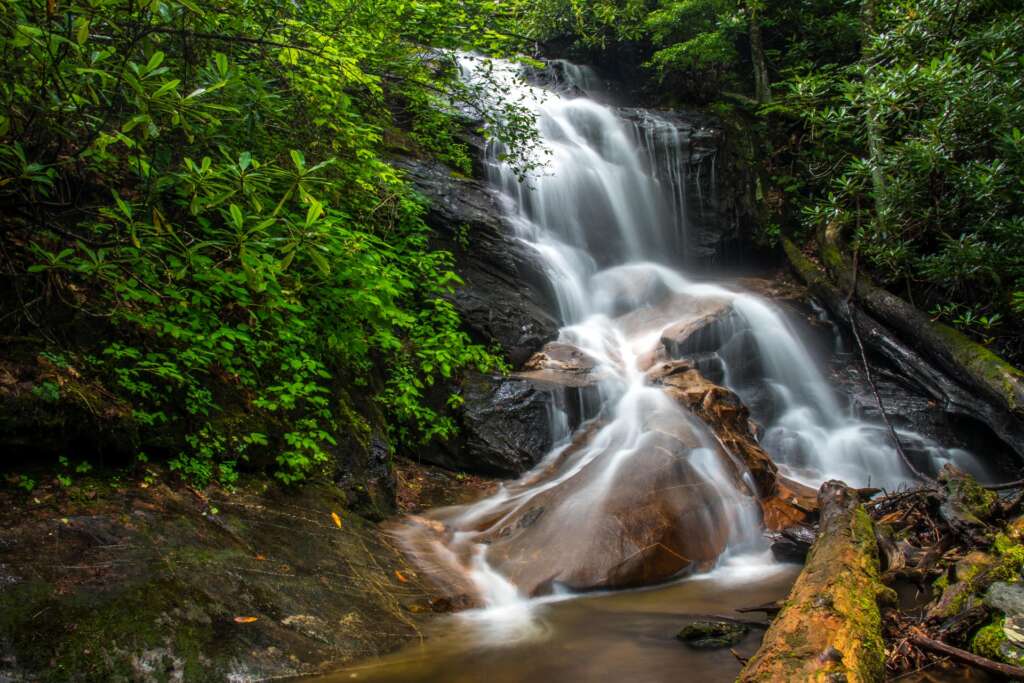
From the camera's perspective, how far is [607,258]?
12.9 metres

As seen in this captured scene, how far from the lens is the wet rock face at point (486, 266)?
8469mm

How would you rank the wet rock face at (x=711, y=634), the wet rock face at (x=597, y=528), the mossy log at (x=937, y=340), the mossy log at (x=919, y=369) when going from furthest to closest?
the mossy log at (x=919, y=369)
the mossy log at (x=937, y=340)
the wet rock face at (x=597, y=528)
the wet rock face at (x=711, y=634)

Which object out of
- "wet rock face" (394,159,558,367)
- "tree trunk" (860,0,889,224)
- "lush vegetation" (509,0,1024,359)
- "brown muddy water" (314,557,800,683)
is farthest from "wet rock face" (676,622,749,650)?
"tree trunk" (860,0,889,224)

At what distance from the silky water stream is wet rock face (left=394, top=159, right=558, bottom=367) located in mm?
737

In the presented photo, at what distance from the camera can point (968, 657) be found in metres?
2.66

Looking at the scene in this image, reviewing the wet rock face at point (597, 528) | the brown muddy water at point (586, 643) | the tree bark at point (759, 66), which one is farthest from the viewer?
the tree bark at point (759, 66)

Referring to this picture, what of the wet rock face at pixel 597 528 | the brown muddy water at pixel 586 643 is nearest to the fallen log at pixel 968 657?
the brown muddy water at pixel 586 643

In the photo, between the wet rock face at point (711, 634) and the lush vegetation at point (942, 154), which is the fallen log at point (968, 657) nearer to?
the wet rock face at point (711, 634)

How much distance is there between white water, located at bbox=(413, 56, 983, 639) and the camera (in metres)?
5.55

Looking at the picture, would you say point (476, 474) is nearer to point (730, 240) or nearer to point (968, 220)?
point (968, 220)

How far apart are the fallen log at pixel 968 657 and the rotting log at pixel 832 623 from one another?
0.18 metres

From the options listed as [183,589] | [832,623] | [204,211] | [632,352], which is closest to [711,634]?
[832,623]

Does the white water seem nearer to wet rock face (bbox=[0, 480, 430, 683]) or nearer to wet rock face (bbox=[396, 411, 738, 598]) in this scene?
wet rock face (bbox=[396, 411, 738, 598])

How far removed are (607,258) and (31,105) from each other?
11.3m
